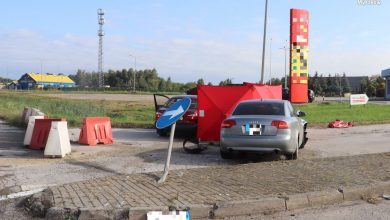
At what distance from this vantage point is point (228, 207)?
6.36m

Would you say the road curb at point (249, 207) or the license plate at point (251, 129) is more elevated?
the license plate at point (251, 129)

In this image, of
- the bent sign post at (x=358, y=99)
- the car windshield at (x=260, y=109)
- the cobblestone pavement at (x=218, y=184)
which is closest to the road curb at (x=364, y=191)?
the cobblestone pavement at (x=218, y=184)

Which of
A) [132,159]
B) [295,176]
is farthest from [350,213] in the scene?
[132,159]

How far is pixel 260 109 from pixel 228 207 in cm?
484

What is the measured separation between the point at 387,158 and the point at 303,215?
511 cm

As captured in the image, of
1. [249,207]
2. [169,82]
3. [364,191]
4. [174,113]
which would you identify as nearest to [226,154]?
[174,113]

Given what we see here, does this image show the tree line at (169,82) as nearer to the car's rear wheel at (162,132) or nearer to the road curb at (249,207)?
the car's rear wheel at (162,132)

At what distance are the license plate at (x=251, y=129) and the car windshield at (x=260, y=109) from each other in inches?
27.9

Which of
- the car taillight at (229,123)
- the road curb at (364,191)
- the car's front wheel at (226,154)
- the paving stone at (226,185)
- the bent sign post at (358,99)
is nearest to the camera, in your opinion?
the paving stone at (226,185)

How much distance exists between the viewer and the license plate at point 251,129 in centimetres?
1010

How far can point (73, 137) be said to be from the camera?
611 inches

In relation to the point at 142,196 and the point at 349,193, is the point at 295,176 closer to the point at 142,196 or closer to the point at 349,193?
the point at 349,193

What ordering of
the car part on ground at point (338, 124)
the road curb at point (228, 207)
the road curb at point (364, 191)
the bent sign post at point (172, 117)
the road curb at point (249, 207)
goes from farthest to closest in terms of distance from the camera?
the car part on ground at point (338, 124), the bent sign post at point (172, 117), the road curb at point (364, 191), the road curb at point (249, 207), the road curb at point (228, 207)

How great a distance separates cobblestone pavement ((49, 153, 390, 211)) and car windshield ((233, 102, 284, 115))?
133cm
